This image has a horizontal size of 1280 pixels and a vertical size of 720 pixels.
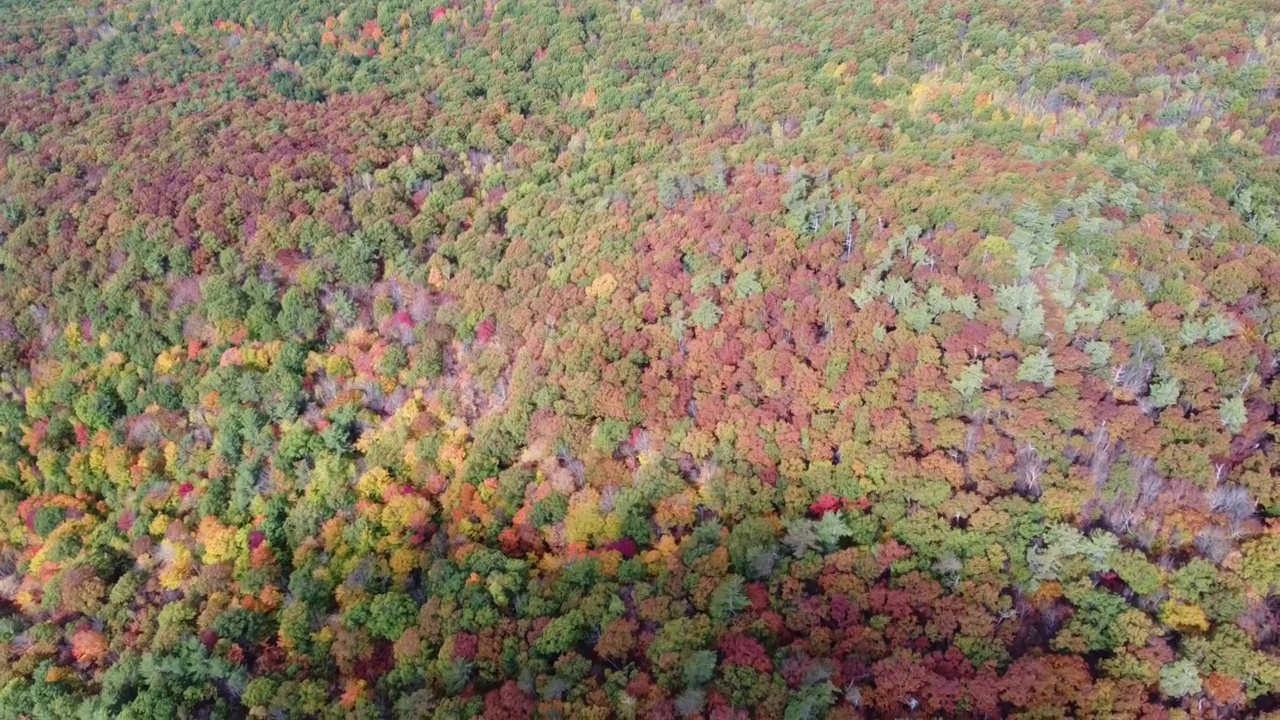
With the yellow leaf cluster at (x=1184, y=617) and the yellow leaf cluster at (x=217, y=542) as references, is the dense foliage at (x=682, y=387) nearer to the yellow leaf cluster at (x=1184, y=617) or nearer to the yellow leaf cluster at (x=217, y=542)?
the yellow leaf cluster at (x=1184, y=617)

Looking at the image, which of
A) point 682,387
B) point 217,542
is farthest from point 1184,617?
point 217,542

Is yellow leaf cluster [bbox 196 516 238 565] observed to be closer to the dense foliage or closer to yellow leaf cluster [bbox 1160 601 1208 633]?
the dense foliage

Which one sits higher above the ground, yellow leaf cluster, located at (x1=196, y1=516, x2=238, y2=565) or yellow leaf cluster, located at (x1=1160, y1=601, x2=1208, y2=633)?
yellow leaf cluster, located at (x1=196, y1=516, x2=238, y2=565)

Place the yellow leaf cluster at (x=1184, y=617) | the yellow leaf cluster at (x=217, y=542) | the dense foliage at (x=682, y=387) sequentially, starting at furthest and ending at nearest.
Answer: the yellow leaf cluster at (x=217, y=542), the dense foliage at (x=682, y=387), the yellow leaf cluster at (x=1184, y=617)

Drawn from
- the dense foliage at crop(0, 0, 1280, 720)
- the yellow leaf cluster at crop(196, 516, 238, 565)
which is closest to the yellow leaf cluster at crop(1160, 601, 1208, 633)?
the dense foliage at crop(0, 0, 1280, 720)

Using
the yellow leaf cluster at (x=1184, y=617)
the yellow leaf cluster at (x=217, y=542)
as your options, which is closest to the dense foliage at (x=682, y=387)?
the yellow leaf cluster at (x=1184, y=617)

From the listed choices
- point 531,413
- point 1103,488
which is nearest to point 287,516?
point 531,413

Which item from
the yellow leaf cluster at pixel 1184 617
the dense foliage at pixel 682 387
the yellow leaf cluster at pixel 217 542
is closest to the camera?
the yellow leaf cluster at pixel 1184 617

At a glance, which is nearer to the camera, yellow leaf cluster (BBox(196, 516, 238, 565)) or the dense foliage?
the dense foliage

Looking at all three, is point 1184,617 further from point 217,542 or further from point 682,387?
point 217,542
